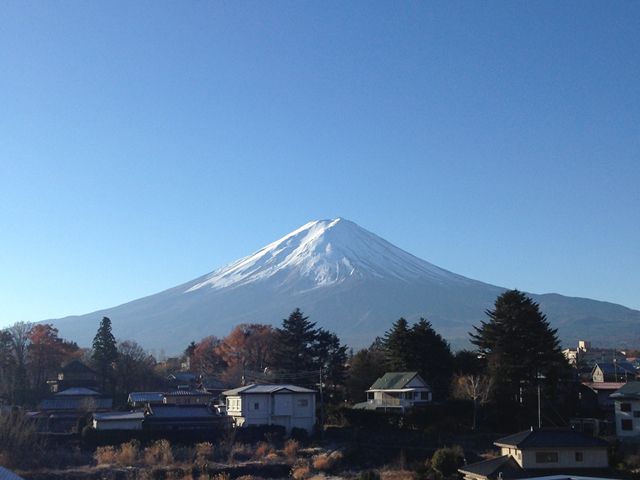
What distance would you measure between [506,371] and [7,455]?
70.1 feet

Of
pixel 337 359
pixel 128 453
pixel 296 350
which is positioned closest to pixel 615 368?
pixel 337 359

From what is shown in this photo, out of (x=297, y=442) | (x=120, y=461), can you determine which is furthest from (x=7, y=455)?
(x=297, y=442)

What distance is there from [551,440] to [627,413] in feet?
29.0

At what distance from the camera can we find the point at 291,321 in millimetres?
50719

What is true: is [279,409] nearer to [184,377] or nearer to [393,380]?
[393,380]

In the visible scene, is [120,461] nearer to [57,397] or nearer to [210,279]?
[57,397]

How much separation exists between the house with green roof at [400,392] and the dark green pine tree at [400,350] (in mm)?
1307

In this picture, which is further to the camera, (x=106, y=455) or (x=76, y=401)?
(x=76, y=401)

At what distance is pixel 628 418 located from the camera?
3553 cm

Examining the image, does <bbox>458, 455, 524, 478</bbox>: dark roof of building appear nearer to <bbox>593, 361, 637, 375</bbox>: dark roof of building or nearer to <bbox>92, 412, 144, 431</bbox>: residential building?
<bbox>92, 412, 144, 431</bbox>: residential building

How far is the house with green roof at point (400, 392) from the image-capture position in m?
41.2

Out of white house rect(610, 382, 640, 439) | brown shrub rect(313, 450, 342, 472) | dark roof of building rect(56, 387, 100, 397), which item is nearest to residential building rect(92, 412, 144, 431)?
brown shrub rect(313, 450, 342, 472)

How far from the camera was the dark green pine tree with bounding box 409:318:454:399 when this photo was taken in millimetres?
44844

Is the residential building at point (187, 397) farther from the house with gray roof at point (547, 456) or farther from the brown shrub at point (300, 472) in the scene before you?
the house with gray roof at point (547, 456)
